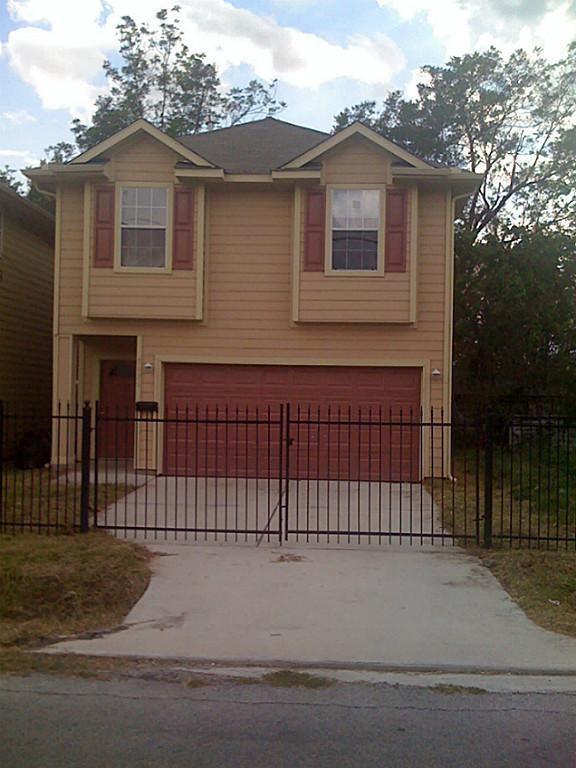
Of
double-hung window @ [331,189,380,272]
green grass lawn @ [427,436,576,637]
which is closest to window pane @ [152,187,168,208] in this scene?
double-hung window @ [331,189,380,272]

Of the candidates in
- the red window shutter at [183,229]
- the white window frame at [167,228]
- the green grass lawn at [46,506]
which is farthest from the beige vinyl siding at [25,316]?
the green grass lawn at [46,506]

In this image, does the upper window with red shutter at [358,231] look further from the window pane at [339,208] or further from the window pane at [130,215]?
the window pane at [130,215]

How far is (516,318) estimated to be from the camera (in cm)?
2148

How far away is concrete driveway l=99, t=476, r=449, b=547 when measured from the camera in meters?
10.2

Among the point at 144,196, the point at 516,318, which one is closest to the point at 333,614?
the point at 144,196

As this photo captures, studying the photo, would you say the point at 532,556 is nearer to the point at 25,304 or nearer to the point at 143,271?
the point at 143,271

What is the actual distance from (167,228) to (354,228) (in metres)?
3.45

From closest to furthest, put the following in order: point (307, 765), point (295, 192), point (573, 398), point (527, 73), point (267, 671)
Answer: point (307, 765) → point (267, 671) → point (295, 192) → point (573, 398) → point (527, 73)

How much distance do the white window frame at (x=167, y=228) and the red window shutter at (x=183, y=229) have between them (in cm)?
9

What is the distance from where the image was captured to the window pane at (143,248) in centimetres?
1580

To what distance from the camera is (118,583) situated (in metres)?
7.80

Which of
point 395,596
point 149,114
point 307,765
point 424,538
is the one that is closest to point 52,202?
point 149,114

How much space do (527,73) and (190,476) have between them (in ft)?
66.6

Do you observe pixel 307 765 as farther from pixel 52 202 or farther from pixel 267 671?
pixel 52 202
